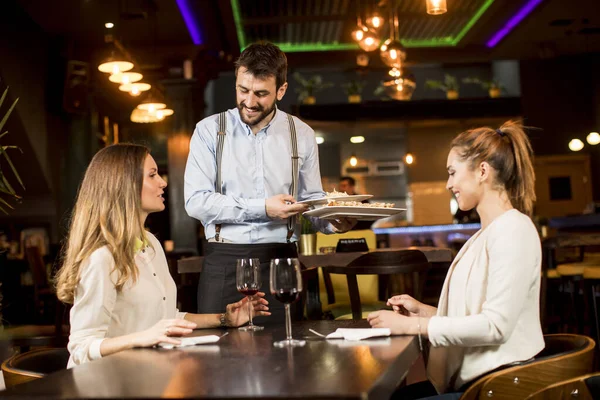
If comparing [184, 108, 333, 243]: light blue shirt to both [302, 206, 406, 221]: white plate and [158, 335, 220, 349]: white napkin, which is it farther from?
[158, 335, 220, 349]: white napkin

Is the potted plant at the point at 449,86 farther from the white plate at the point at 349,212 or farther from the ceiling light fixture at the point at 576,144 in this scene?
the white plate at the point at 349,212

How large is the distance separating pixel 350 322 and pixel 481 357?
1.50 feet

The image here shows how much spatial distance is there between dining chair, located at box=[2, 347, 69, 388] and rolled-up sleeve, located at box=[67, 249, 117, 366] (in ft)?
0.50

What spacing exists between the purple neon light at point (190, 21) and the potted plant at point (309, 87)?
247 centimetres

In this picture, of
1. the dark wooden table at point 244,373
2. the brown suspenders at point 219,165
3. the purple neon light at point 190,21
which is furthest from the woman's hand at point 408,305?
the purple neon light at point 190,21

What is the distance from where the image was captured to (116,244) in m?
2.03

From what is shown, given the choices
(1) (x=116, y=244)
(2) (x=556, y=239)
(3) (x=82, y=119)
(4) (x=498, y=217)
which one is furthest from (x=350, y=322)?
(3) (x=82, y=119)

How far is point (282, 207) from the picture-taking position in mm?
Result: 2639

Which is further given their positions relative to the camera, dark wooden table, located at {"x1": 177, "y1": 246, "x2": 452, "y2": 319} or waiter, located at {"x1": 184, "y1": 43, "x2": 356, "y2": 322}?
dark wooden table, located at {"x1": 177, "y1": 246, "x2": 452, "y2": 319}

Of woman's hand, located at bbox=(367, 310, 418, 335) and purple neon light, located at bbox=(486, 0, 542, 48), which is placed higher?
purple neon light, located at bbox=(486, 0, 542, 48)

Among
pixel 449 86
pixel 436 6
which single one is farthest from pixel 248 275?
pixel 449 86

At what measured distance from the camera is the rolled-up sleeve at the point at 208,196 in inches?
107

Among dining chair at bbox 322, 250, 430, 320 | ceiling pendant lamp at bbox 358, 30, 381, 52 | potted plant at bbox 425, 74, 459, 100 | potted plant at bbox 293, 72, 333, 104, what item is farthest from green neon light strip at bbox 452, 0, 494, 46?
dining chair at bbox 322, 250, 430, 320

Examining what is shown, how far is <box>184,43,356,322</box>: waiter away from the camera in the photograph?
275cm
